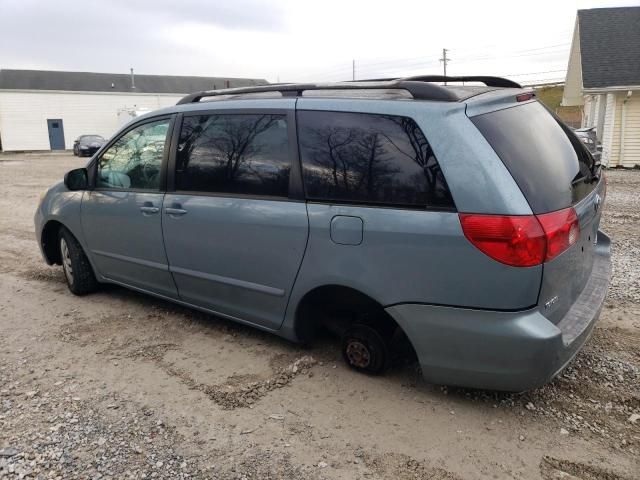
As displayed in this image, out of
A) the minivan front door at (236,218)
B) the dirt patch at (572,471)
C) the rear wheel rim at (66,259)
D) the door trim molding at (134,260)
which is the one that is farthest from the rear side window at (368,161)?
the rear wheel rim at (66,259)

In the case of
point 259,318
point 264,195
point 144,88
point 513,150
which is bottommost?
point 259,318

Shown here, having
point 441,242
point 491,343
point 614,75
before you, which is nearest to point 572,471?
point 491,343

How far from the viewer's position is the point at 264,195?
11.3 ft

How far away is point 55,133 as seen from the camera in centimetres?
4466

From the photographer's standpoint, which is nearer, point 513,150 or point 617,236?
point 513,150

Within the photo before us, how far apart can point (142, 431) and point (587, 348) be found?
2951 millimetres

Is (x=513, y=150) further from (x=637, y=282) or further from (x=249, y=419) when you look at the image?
(x=637, y=282)

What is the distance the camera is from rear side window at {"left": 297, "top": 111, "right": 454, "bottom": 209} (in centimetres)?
279

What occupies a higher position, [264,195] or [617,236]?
[264,195]

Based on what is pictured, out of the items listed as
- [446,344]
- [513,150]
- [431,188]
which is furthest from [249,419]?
[513,150]

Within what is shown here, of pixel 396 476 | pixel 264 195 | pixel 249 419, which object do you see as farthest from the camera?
pixel 264 195

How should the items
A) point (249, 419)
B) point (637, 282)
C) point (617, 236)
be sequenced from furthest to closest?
point (617, 236) → point (637, 282) → point (249, 419)

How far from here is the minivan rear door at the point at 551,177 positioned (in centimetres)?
268

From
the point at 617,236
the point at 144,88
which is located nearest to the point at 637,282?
the point at 617,236
